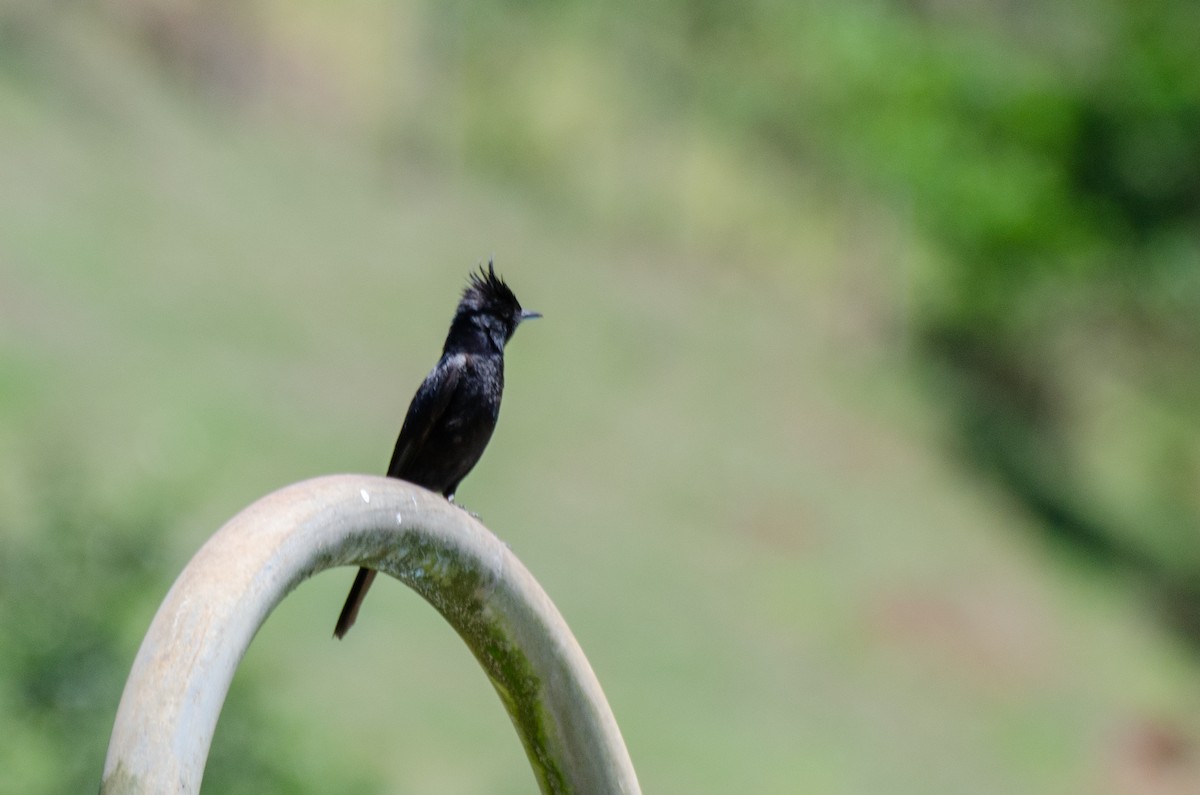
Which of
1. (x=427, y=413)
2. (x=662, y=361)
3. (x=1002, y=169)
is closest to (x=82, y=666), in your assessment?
(x=427, y=413)

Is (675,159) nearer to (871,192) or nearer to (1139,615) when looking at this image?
(871,192)

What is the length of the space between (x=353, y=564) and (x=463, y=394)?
1740 mm

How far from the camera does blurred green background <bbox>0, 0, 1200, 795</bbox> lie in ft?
36.3

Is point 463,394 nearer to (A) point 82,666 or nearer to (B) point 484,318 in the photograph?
(B) point 484,318

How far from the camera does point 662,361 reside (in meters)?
18.1

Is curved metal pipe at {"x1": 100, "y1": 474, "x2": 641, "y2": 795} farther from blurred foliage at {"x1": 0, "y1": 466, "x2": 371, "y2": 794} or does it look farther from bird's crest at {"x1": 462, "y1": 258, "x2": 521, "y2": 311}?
blurred foliage at {"x1": 0, "y1": 466, "x2": 371, "y2": 794}

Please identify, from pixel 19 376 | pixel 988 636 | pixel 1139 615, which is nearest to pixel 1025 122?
pixel 1139 615

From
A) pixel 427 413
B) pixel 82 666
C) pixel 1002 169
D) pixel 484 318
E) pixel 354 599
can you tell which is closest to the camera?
pixel 354 599

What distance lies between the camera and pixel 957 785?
12.8 m

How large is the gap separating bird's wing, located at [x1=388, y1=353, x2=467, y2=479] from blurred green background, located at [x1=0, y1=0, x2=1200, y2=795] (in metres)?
2.56

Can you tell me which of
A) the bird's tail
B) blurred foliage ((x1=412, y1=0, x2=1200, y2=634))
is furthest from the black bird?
blurred foliage ((x1=412, y1=0, x2=1200, y2=634))

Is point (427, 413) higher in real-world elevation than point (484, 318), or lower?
lower

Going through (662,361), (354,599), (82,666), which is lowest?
(354,599)

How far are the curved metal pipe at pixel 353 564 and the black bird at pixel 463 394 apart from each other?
1410 mm
